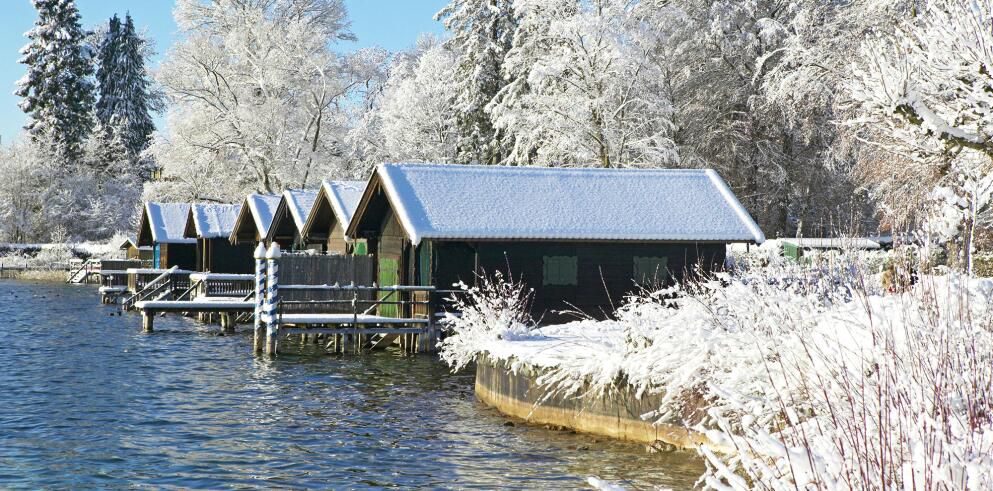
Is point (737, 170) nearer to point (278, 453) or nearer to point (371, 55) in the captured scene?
point (371, 55)

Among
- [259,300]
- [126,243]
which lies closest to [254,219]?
[259,300]

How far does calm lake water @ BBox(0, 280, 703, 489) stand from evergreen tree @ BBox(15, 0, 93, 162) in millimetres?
67518

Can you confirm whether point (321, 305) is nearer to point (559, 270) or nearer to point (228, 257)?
point (559, 270)

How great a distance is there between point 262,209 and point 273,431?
25.0 meters

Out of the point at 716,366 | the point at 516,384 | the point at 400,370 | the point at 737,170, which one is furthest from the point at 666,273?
the point at 737,170

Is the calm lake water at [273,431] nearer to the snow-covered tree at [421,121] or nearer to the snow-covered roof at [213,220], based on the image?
the snow-covered roof at [213,220]

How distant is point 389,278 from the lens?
1152 inches

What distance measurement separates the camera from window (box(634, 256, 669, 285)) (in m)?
27.1

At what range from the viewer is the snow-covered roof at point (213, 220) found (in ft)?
147

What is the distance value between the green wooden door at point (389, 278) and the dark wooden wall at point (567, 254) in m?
2.11

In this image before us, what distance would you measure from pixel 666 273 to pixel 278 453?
1504cm

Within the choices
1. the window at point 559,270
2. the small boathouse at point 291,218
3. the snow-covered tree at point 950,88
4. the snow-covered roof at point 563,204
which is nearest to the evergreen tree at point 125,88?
the small boathouse at point 291,218

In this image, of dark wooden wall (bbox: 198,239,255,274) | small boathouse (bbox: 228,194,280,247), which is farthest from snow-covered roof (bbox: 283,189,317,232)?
dark wooden wall (bbox: 198,239,255,274)

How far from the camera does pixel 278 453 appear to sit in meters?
14.2
